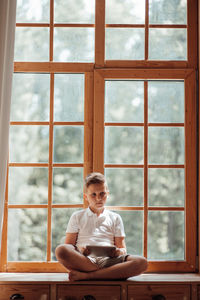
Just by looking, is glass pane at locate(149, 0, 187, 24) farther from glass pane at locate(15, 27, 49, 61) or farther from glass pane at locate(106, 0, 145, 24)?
glass pane at locate(15, 27, 49, 61)

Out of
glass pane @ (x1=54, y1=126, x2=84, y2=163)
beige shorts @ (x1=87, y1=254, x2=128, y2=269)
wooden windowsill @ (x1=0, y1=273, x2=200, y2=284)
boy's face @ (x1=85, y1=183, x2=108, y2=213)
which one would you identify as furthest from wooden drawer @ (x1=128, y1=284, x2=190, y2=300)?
glass pane @ (x1=54, y1=126, x2=84, y2=163)

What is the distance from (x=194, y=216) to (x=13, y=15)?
1.91 metres

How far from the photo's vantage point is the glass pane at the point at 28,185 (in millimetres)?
2850

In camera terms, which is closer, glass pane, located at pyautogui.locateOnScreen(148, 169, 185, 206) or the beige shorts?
the beige shorts

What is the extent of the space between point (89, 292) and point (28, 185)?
0.88m

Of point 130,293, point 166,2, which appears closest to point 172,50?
point 166,2

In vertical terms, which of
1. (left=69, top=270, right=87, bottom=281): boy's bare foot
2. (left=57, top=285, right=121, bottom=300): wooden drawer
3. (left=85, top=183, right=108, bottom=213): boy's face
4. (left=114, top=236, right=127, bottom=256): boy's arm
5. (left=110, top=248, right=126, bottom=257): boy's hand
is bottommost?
(left=57, top=285, right=121, bottom=300): wooden drawer

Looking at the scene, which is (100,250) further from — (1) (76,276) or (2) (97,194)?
(2) (97,194)

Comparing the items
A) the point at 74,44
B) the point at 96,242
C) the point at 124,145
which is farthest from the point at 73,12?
the point at 96,242

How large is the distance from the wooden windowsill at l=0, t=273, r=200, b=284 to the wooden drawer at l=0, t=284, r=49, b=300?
31 mm

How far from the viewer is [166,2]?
9.69ft

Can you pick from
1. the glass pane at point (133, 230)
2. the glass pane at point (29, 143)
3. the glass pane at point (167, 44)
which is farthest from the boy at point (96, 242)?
the glass pane at point (167, 44)

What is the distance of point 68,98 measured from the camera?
9.56 ft

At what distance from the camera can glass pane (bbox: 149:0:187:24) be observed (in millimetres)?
2947
